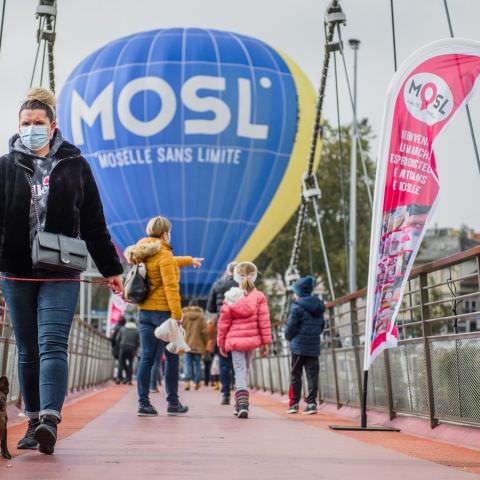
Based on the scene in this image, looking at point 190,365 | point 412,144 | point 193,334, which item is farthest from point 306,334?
point 190,365

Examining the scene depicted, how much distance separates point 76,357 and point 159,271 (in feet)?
23.3

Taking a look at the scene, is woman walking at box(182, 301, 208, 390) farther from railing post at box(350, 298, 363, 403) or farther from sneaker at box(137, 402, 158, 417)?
sneaker at box(137, 402, 158, 417)

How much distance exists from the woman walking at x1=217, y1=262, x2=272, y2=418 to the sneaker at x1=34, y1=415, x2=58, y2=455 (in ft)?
18.7

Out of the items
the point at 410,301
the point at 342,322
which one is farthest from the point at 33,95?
the point at 342,322

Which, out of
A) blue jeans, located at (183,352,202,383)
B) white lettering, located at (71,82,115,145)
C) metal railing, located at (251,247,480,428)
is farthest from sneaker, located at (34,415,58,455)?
white lettering, located at (71,82,115,145)

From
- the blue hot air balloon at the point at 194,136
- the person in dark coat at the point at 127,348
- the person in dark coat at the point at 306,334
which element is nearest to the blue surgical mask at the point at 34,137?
the person in dark coat at the point at 306,334

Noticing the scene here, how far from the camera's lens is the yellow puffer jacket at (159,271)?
33.7ft

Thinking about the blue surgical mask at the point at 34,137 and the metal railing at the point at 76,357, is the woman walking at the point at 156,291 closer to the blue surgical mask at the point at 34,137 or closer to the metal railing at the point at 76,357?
the metal railing at the point at 76,357

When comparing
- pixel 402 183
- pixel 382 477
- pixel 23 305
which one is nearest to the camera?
pixel 382 477

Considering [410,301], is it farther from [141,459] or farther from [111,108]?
[111,108]

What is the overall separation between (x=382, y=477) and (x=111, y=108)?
2782 centimetres

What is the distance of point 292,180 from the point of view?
109 ft

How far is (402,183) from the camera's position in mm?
8242

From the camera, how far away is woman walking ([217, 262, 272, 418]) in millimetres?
11703
